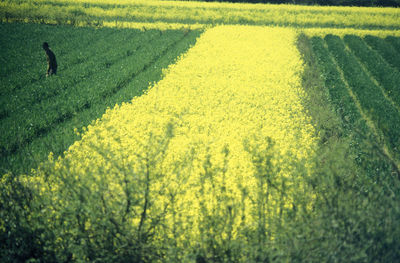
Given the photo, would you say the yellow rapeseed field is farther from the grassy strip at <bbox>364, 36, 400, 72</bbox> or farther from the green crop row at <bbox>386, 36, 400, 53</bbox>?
the green crop row at <bbox>386, 36, 400, 53</bbox>

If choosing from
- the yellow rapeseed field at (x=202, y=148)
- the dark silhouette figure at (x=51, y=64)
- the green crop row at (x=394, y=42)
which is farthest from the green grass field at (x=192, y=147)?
the dark silhouette figure at (x=51, y=64)

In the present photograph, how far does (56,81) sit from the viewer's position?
13297 millimetres

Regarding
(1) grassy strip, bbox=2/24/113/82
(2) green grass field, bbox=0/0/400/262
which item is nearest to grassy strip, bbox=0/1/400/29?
(2) green grass field, bbox=0/0/400/262

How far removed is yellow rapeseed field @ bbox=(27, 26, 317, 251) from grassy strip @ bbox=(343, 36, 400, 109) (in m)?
3.62

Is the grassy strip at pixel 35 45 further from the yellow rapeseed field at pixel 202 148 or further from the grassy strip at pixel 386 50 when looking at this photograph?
the grassy strip at pixel 386 50

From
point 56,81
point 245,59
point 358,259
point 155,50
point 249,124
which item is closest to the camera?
point 358,259

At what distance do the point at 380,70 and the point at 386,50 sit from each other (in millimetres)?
6297

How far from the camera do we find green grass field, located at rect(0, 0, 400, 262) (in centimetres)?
375

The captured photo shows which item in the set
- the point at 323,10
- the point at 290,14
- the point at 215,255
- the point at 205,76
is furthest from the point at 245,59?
the point at 323,10

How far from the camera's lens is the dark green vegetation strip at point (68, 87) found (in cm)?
827

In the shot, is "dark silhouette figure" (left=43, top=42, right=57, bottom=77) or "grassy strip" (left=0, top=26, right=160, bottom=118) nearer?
"grassy strip" (left=0, top=26, right=160, bottom=118)

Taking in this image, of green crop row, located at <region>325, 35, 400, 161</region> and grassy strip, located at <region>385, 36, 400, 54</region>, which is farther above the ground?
grassy strip, located at <region>385, 36, 400, 54</region>

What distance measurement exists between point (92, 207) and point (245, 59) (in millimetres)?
14542

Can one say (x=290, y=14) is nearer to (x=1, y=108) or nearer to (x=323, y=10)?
(x=323, y=10)
